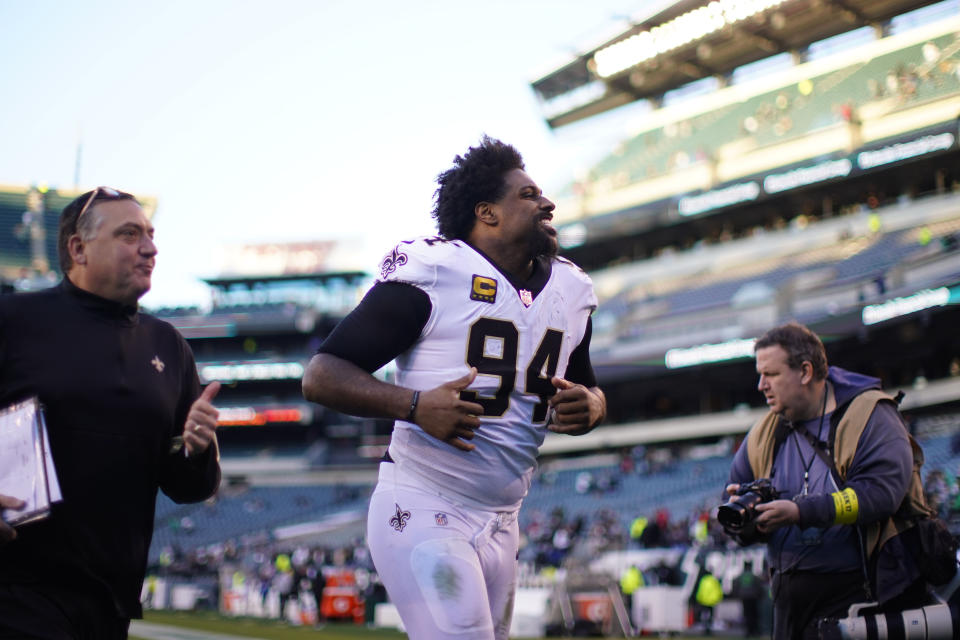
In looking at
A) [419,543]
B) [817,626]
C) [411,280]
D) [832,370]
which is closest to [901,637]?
[817,626]

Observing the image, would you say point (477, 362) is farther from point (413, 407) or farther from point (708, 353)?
point (708, 353)

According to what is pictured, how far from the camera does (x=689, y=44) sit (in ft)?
127

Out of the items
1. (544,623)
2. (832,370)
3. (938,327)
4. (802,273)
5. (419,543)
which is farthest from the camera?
(802,273)

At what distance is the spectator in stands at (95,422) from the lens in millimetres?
2906

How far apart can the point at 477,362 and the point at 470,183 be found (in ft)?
2.19

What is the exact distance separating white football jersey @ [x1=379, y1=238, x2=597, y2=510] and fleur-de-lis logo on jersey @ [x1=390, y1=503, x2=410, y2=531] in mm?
133

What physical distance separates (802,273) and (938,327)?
5.52 metres

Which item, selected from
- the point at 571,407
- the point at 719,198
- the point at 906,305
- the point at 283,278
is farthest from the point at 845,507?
the point at 283,278

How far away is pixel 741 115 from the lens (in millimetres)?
43500

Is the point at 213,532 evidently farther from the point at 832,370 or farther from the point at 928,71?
the point at 832,370

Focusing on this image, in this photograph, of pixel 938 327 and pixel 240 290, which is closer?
pixel 938 327

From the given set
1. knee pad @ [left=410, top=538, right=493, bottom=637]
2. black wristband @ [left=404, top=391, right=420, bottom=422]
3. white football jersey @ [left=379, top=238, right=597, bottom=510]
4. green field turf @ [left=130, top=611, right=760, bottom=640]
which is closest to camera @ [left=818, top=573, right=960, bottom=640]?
white football jersey @ [left=379, top=238, right=597, bottom=510]

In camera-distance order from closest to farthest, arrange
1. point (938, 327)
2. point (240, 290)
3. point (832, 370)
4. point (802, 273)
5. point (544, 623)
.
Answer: point (832, 370) → point (544, 623) → point (938, 327) → point (802, 273) → point (240, 290)

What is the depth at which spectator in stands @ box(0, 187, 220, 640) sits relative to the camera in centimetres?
291
